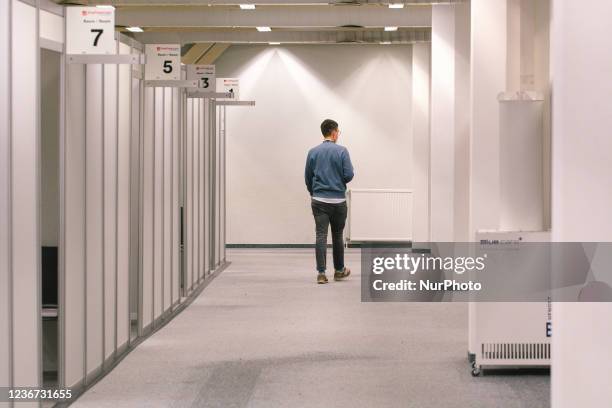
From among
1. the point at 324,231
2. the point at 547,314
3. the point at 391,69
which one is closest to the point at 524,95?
the point at 547,314

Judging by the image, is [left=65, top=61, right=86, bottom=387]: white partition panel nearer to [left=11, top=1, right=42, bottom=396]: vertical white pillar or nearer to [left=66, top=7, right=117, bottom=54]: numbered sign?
[left=66, top=7, right=117, bottom=54]: numbered sign

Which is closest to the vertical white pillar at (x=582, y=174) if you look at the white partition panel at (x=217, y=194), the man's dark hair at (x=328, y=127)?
the man's dark hair at (x=328, y=127)

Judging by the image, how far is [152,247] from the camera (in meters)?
7.30

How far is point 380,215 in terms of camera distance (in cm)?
1520

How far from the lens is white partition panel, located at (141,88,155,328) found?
691 centimetres

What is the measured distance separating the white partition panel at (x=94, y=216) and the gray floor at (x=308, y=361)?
270 millimetres

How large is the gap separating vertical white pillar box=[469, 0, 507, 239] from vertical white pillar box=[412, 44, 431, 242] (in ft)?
22.1

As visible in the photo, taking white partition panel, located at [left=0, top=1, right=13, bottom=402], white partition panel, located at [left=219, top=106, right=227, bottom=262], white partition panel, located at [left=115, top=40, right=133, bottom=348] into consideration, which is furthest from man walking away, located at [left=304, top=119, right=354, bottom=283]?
white partition panel, located at [left=0, top=1, right=13, bottom=402]

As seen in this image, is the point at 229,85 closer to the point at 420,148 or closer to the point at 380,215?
the point at 420,148

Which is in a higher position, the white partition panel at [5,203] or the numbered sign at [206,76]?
the numbered sign at [206,76]

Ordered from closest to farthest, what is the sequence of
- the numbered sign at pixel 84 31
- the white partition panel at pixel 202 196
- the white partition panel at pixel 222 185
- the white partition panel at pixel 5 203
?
the white partition panel at pixel 5 203, the numbered sign at pixel 84 31, the white partition panel at pixel 202 196, the white partition panel at pixel 222 185

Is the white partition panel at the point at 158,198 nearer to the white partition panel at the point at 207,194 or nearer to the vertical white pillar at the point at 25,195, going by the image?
the white partition panel at the point at 207,194

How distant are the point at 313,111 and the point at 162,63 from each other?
832 cm

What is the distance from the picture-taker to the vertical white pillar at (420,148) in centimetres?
1262
